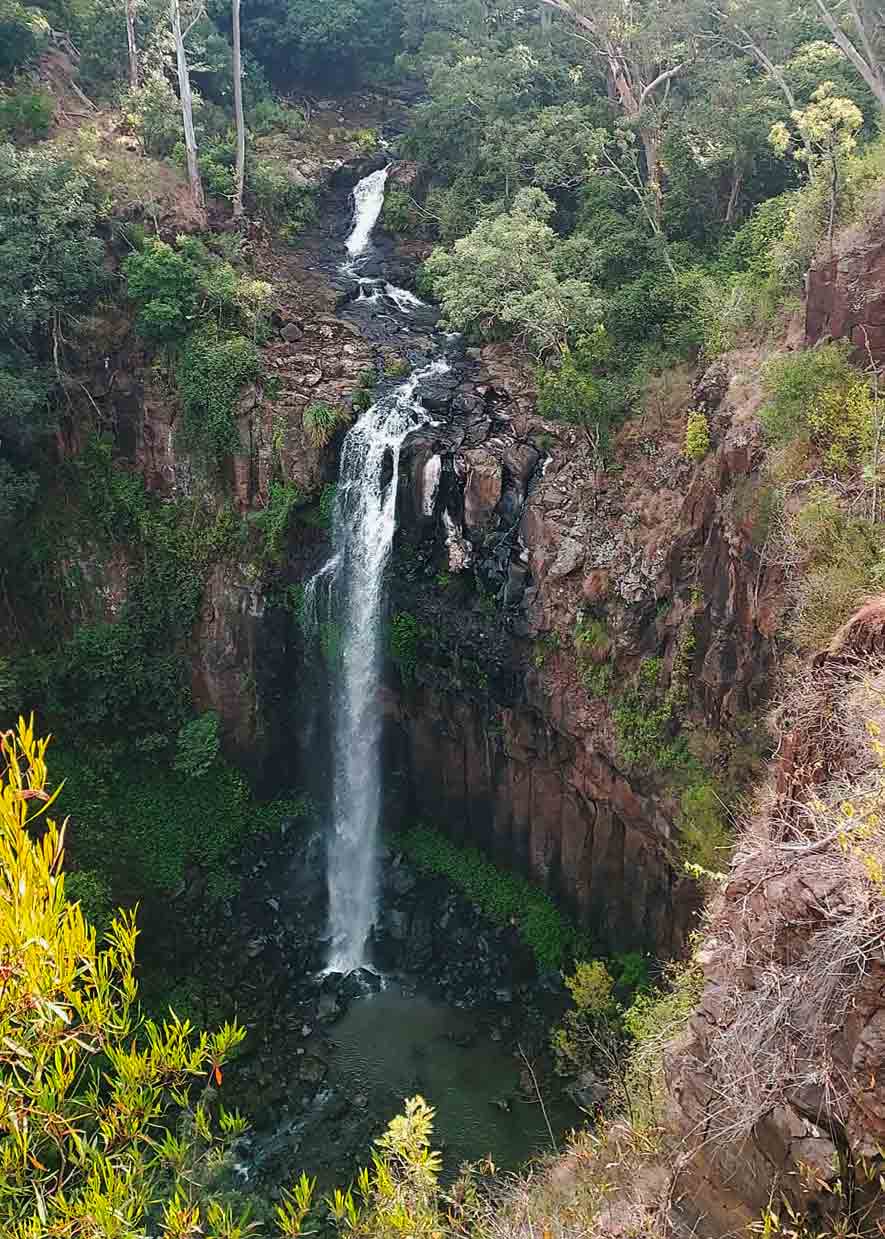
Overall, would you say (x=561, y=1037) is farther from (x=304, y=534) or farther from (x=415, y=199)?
(x=415, y=199)

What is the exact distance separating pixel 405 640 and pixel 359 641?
1062 millimetres

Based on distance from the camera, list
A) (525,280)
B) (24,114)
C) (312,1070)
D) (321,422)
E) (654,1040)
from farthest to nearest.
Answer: (24,114) → (525,280) → (321,422) → (312,1070) → (654,1040)

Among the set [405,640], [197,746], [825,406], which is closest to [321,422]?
[405,640]

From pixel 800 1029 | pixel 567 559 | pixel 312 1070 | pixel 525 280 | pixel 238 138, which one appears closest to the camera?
pixel 800 1029

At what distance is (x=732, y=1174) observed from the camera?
18.4ft

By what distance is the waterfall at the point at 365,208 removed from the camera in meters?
24.7

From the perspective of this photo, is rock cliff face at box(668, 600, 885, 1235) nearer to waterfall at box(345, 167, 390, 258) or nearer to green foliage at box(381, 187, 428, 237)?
green foliage at box(381, 187, 428, 237)

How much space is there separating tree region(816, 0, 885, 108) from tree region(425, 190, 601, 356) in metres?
5.43

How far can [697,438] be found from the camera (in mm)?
13664

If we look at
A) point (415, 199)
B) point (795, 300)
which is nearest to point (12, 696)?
point (795, 300)

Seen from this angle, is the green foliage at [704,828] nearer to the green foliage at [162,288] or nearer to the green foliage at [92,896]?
the green foliage at [92,896]

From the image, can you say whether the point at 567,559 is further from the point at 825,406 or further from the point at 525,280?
the point at 525,280

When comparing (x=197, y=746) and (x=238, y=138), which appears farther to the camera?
(x=238, y=138)

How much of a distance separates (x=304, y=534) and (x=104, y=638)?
488cm
